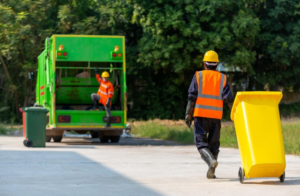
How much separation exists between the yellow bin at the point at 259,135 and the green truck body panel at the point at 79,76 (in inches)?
336

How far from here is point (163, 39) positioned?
23.5 metres

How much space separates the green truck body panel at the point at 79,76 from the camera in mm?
15898

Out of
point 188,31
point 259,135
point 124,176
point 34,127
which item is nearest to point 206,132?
point 259,135

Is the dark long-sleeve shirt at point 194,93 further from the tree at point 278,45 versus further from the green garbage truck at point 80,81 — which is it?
the tree at point 278,45

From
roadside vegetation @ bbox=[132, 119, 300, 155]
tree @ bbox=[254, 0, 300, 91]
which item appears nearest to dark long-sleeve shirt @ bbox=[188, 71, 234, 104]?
roadside vegetation @ bbox=[132, 119, 300, 155]

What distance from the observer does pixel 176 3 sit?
23906 millimetres

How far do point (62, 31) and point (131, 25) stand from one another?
3.62 metres

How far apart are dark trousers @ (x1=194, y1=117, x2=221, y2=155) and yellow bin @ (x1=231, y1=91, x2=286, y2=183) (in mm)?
404

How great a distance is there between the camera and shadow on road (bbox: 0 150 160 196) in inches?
274

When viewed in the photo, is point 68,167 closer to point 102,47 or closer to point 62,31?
point 102,47

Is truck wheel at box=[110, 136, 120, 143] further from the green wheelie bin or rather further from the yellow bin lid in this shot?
the yellow bin lid

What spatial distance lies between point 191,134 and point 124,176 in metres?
8.80

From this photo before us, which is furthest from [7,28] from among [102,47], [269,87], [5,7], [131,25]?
[269,87]

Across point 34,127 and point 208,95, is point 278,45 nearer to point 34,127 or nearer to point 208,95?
point 34,127
